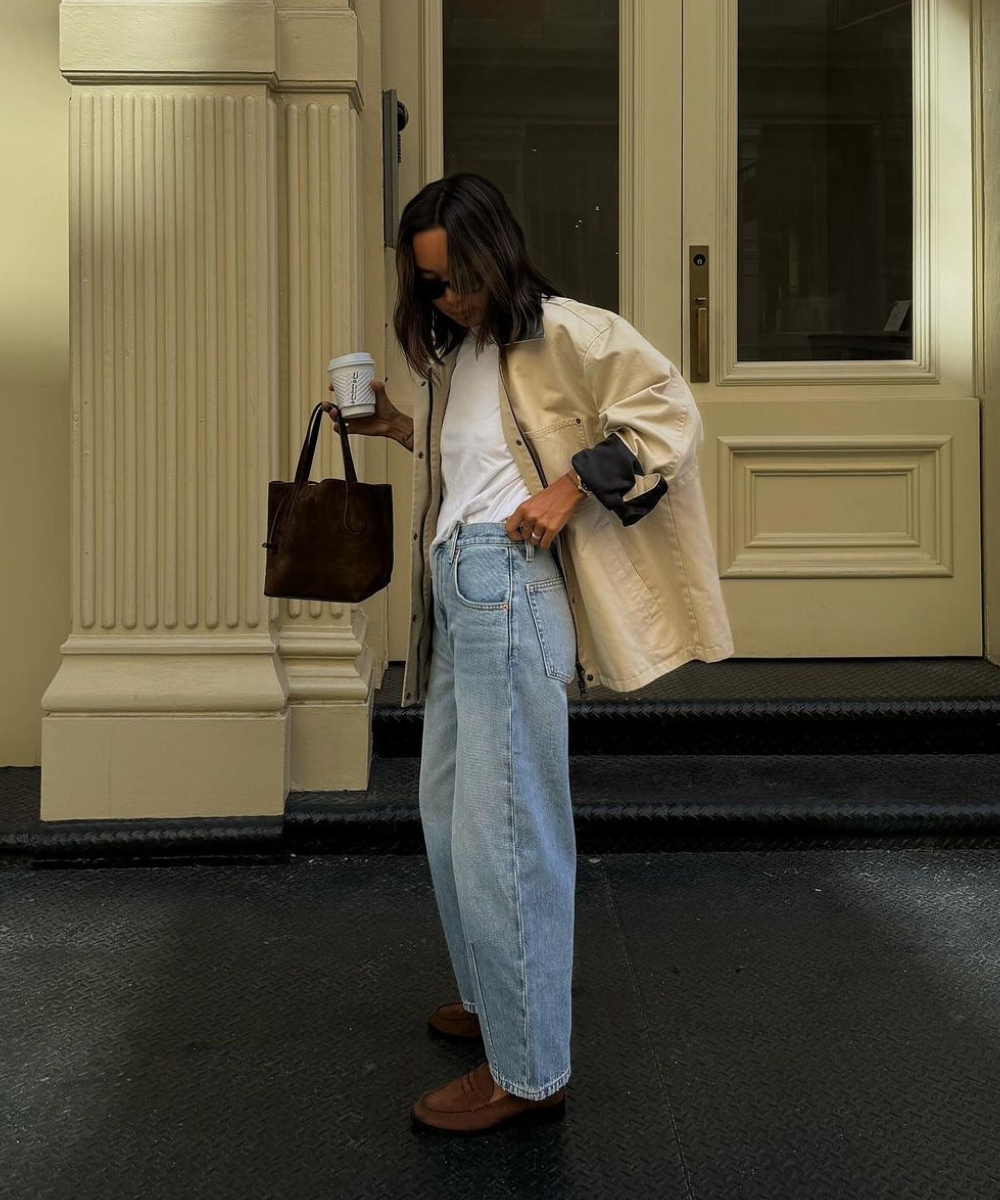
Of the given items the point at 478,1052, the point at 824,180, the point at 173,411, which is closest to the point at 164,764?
the point at 173,411

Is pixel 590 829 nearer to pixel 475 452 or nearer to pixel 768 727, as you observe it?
pixel 768 727

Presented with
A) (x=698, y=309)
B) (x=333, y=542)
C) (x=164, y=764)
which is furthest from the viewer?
(x=698, y=309)

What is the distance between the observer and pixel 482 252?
2279 mm

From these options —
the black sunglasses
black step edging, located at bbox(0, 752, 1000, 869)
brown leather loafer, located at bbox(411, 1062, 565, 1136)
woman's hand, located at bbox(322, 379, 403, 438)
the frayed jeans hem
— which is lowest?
brown leather loafer, located at bbox(411, 1062, 565, 1136)

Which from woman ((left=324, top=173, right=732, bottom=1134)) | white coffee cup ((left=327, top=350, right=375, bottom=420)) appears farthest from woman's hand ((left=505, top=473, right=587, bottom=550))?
white coffee cup ((left=327, top=350, right=375, bottom=420))

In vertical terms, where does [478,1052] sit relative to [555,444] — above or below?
below

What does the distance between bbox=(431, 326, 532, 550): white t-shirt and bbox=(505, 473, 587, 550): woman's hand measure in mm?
84

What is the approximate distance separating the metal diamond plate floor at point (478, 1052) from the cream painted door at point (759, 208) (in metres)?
1.35

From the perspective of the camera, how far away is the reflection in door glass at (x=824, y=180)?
4.93 metres

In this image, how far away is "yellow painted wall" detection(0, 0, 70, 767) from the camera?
13.8 feet

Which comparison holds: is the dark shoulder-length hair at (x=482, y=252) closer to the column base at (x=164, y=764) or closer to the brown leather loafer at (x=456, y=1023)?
the brown leather loafer at (x=456, y=1023)

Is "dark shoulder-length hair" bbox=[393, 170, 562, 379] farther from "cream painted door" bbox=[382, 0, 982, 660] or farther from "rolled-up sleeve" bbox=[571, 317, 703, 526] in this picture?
"cream painted door" bbox=[382, 0, 982, 660]

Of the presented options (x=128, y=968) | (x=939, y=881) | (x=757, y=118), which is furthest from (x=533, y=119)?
(x=128, y=968)

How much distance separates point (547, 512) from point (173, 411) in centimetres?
204
